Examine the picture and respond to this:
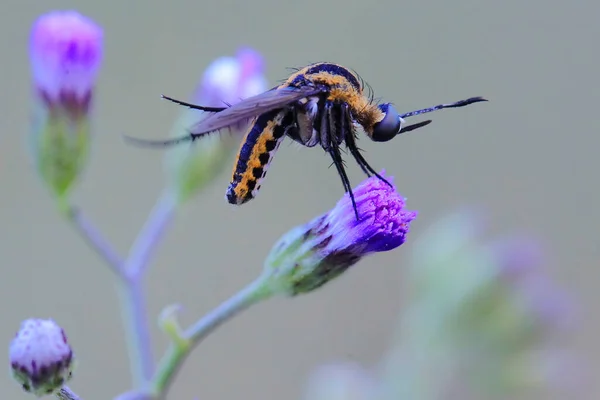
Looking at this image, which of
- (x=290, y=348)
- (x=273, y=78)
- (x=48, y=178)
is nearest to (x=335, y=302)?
(x=290, y=348)

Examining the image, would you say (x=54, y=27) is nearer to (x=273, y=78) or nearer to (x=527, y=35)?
A: (x=273, y=78)

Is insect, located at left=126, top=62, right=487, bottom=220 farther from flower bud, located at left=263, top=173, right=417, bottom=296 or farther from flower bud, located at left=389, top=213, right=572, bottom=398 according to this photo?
flower bud, located at left=389, top=213, right=572, bottom=398

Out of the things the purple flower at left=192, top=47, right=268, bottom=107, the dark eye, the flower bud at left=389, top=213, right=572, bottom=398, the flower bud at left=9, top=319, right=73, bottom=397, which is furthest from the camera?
the flower bud at left=389, top=213, right=572, bottom=398

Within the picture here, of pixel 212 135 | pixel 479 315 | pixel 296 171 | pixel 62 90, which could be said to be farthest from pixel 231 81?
pixel 296 171

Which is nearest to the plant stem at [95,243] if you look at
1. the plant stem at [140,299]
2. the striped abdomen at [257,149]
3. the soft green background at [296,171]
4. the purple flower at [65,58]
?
the plant stem at [140,299]

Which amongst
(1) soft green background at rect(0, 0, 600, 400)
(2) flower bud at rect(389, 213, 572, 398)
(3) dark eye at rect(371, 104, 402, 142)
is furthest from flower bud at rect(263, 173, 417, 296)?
(1) soft green background at rect(0, 0, 600, 400)

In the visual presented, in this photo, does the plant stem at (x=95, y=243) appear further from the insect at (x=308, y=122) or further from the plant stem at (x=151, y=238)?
the insect at (x=308, y=122)

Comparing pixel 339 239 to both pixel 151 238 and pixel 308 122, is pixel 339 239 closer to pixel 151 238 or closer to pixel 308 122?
pixel 308 122

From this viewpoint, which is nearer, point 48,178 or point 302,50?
point 48,178
